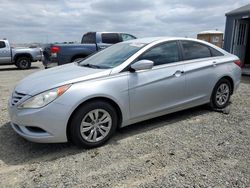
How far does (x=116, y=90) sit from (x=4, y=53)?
13.3 metres

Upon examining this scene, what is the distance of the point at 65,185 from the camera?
289cm

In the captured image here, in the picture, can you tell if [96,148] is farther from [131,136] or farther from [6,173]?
[6,173]

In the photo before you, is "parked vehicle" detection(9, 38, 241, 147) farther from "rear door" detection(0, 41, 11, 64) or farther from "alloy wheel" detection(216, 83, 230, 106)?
"rear door" detection(0, 41, 11, 64)

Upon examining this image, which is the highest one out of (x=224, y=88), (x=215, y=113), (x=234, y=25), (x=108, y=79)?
(x=234, y=25)

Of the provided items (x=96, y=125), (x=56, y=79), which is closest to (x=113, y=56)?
(x=56, y=79)

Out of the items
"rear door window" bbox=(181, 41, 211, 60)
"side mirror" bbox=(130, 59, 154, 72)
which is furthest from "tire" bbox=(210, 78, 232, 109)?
"side mirror" bbox=(130, 59, 154, 72)

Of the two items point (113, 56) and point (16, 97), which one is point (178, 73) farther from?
point (16, 97)

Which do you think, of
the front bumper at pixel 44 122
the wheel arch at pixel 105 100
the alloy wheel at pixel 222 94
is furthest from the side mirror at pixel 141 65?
the alloy wheel at pixel 222 94

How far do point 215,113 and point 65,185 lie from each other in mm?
3528

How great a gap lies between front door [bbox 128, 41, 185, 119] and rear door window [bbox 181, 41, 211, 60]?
22cm

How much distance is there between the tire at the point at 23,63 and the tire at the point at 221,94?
511 inches

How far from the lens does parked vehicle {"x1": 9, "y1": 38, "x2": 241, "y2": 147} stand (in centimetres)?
345

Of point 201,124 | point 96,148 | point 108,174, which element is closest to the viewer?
point 108,174

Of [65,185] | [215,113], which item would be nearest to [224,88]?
[215,113]
